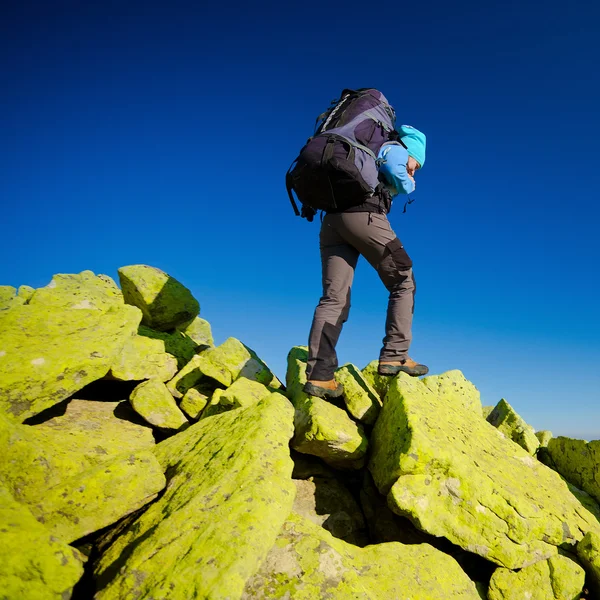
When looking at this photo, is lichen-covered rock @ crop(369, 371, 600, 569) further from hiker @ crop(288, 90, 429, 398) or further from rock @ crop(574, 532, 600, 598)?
hiker @ crop(288, 90, 429, 398)

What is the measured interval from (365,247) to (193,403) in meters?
4.89

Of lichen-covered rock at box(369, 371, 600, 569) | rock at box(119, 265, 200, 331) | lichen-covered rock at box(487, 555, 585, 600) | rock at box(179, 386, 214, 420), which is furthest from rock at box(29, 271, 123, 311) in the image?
lichen-covered rock at box(487, 555, 585, 600)

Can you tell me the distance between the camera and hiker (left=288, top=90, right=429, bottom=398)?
680 centimetres

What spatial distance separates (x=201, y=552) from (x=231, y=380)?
5.60 meters

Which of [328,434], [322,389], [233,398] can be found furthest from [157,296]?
[328,434]

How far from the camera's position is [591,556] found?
612cm

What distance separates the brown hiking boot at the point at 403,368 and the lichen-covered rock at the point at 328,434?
1.15 metres

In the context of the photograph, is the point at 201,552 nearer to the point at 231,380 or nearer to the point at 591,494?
the point at 231,380

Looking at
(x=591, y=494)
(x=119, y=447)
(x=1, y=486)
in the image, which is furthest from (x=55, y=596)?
(x=591, y=494)

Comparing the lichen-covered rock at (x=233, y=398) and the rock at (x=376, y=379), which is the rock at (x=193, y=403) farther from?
the rock at (x=376, y=379)

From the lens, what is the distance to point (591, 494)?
8.16 metres

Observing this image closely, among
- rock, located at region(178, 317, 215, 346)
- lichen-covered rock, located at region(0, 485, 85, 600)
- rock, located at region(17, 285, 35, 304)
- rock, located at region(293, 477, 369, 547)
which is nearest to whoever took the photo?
lichen-covered rock, located at region(0, 485, 85, 600)

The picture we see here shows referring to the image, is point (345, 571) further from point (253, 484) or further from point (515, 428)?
point (515, 428)

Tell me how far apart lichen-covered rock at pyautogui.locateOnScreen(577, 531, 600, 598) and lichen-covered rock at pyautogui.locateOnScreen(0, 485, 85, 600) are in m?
7.31
